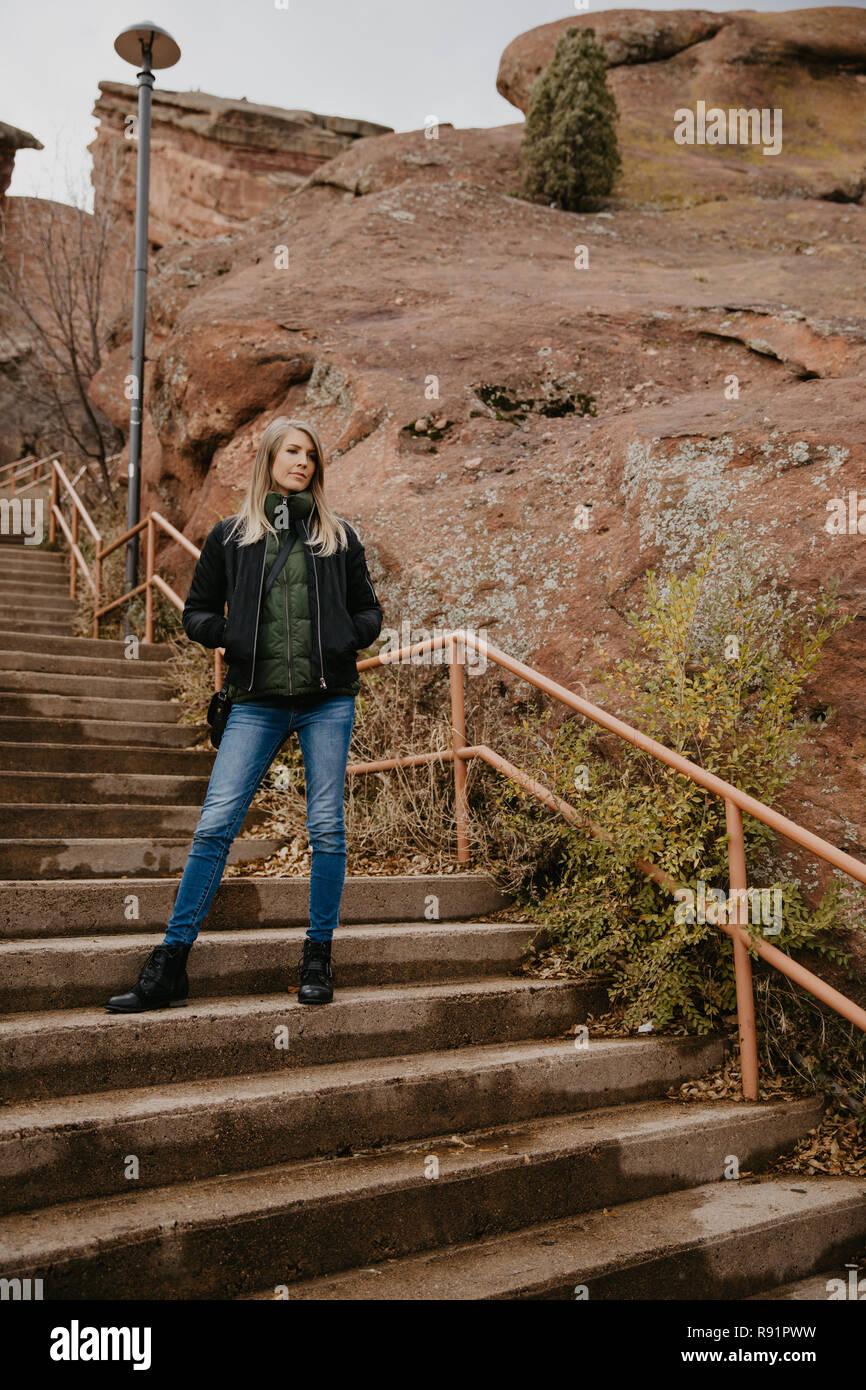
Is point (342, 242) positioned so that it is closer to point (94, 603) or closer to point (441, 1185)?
point (94, 603)

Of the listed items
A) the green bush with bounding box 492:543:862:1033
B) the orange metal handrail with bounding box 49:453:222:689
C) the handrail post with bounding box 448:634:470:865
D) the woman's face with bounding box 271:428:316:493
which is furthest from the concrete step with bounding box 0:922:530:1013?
the orange metal handrail with bounding box 49:453:222:689

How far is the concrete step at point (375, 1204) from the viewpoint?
230cm

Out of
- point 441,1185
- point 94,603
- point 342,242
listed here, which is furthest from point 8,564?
point 441,1185

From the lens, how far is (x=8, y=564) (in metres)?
10.7

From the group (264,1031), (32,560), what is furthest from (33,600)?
(264,1031)

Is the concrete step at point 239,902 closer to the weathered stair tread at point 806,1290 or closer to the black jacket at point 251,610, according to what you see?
the black jacket at point 251,610

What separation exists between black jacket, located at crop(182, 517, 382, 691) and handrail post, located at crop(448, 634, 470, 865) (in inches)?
43.6

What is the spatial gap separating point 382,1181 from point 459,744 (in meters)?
2.18

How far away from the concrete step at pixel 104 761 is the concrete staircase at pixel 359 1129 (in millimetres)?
1250

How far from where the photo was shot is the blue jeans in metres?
3.15

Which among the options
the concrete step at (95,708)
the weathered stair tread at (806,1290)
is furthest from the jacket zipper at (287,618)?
the concrete step at (95,708)

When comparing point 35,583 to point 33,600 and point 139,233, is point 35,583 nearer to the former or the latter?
point 33,600

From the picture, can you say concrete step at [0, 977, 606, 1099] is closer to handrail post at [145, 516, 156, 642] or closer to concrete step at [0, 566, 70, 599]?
handrail post at [145, 516, 156, 642]
